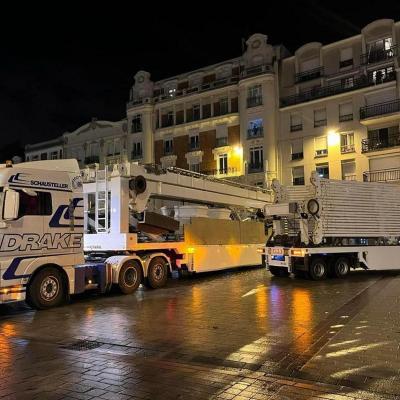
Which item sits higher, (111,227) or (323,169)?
(323,169)

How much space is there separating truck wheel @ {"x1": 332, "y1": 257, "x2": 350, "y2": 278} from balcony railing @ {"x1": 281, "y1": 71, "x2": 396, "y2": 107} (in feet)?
73.3

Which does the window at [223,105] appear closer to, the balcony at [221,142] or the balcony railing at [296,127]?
the balcony at [221,142]

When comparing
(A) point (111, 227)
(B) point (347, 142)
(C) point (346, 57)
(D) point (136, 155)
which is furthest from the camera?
(D) point (136, 155)

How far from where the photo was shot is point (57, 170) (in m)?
11.5

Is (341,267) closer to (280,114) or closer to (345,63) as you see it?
(280,114)

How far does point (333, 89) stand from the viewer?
37719mm

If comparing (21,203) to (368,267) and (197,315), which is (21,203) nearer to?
(197,315)

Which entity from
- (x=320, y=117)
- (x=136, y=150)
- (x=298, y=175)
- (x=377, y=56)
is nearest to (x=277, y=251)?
(x=298, y=175)

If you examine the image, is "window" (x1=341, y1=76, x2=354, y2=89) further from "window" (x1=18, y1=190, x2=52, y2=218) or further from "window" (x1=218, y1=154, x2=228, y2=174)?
"window" (x1=18, y1=190, x2=52, y2=218)

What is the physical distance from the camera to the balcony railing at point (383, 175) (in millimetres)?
34469

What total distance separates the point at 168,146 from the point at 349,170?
17759mm

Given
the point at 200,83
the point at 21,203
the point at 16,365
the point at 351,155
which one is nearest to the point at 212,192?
the point at 21,203

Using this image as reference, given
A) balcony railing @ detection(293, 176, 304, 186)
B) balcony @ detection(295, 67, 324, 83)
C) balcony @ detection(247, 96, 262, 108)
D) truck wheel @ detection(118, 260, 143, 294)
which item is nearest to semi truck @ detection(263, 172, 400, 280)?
truck wheel @ detection(118, 260, 143, 294)

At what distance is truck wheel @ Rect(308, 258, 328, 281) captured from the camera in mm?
16325
